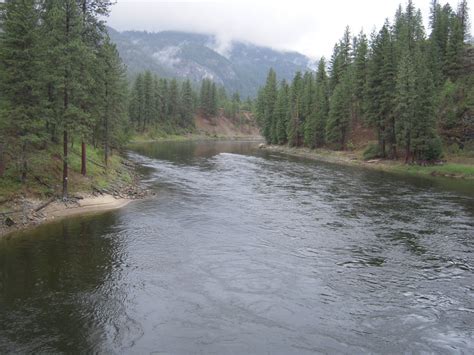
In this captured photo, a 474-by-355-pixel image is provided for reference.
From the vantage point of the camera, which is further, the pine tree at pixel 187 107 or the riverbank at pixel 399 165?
the pine tree at pixel 187 107

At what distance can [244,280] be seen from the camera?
62.4 feet

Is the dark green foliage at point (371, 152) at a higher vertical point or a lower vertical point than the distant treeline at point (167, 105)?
lower

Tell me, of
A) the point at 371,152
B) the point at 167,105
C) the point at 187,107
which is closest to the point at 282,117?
the point at 371,152

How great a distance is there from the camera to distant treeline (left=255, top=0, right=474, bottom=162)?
194 ft

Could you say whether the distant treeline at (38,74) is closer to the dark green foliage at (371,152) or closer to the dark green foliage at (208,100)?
the dark green foliage at (371,152)

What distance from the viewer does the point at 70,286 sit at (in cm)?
1769

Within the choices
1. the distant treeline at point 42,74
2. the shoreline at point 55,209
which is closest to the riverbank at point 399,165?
the shoreline at point 55,209

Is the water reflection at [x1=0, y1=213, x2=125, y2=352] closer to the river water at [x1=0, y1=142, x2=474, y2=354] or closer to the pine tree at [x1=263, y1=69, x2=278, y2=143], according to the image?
the river water at [x1=0, y1=142, x2=474, y2=354]

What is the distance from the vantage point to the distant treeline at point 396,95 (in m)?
59.1

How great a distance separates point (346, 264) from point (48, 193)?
74.7 feet

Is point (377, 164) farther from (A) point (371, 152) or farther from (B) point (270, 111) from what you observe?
(B) point (270, 111)

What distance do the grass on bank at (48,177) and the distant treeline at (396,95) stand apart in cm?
4361

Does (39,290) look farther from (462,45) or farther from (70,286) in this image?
(462,45)

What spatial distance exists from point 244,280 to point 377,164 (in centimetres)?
5256
